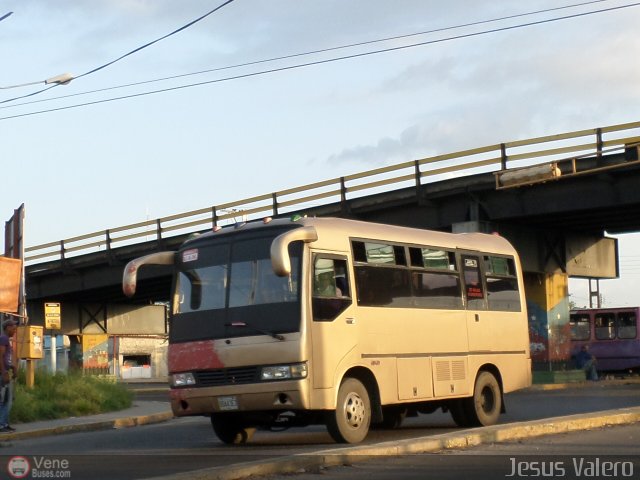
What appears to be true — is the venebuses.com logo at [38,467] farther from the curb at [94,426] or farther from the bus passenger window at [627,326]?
the bus passenger window at [627,326]

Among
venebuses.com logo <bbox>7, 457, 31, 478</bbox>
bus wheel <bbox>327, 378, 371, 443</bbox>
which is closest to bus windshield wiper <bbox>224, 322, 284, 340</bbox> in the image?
bus wheel <bbox>327, 378, 371, 443</bbox>

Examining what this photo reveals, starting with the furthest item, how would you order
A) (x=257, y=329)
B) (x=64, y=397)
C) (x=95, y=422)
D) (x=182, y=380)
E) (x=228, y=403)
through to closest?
1. (x=64, y=397)
2. (x=95, y=422)
3. (x=182, y=380)
4. (x=228, y=403)
5. (x=257, y=329)

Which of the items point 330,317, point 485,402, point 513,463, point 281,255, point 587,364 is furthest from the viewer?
point 587,364

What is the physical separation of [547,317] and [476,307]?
25503mm

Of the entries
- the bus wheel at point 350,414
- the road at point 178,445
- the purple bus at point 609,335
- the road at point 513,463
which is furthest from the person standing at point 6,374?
the purple bus at point 609,335

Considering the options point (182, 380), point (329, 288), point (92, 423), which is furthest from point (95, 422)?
point (329, 288)

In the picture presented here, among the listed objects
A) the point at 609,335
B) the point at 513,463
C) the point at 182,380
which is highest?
the point at 609,335

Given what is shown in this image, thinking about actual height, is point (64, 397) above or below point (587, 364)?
above

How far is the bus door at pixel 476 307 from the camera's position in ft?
58.3

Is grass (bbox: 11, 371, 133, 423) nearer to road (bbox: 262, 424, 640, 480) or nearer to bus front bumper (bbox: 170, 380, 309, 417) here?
bus front bumper (bbox: 170, 380, 309, 417)

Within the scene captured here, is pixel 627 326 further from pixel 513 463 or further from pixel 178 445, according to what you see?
pixel 513 463

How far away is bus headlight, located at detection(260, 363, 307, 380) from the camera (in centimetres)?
1424

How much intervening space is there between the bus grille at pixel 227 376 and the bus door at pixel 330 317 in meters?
0.85

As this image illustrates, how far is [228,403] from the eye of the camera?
14.7 metres
